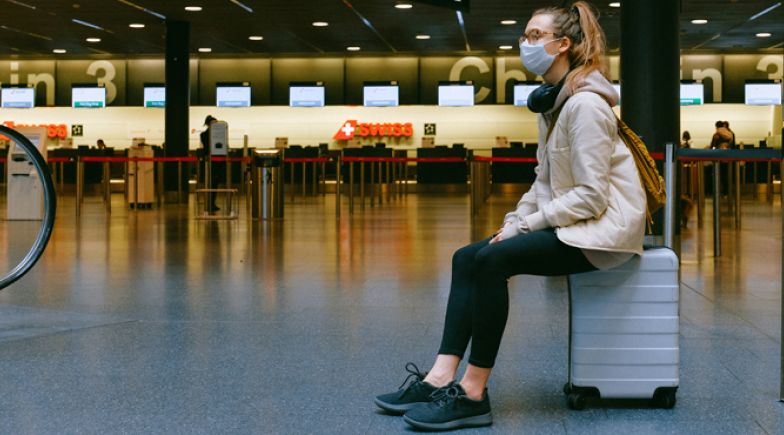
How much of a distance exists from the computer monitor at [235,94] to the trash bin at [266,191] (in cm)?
1241

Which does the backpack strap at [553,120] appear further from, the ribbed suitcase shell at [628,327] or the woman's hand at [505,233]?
the ribbed suitcase shell at [628,327]

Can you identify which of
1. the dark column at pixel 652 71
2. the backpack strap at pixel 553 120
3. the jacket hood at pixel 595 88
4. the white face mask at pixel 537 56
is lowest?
the backpack strap at pixel 553 120

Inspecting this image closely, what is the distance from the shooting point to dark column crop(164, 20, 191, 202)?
20.2 m

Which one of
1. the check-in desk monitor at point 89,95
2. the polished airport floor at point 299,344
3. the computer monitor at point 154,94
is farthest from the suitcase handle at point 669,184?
the check-in desk monitor at point 89,95

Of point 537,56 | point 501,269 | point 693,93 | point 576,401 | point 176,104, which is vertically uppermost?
point 693,93

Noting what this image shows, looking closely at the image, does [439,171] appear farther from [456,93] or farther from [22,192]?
[22,192]

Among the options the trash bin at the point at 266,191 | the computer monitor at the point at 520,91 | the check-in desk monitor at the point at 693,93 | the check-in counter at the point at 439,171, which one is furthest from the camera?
the computer monitor at the point at 520,91

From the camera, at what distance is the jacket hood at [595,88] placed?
306cm

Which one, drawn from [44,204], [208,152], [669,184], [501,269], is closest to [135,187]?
[208,152]

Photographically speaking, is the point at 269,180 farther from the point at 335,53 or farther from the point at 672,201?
the point at 335,53

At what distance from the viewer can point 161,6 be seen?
17719 millimetres

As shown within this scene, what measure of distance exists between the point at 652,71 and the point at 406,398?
5.54 m

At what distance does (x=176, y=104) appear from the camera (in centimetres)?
2028

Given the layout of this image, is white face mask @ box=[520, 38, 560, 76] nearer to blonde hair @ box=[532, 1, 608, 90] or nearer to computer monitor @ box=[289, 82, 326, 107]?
blonde hair @ box=[532, 1, 608, 90]
